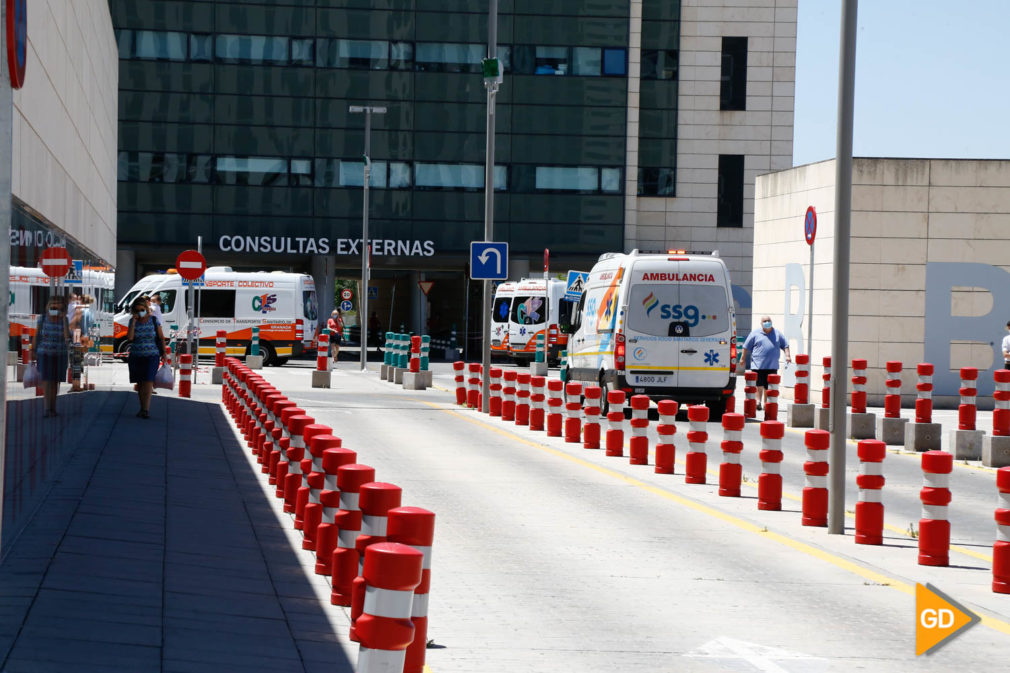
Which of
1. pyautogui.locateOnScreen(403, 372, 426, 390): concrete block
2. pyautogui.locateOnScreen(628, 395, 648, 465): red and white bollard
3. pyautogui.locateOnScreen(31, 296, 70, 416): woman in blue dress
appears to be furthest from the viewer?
pyautogui.locateOnScreen(403, 372, 426, 390): concrete block

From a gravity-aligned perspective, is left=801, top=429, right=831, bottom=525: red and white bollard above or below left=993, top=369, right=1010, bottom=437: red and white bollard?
below

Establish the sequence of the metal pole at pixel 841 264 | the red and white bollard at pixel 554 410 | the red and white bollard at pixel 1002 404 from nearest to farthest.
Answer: the metal pole at pixel 841 264 < the red and white bollard at pixel 1002 404 < the red and white bollard at pixel 554 410

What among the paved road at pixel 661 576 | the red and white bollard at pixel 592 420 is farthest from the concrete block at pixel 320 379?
the paved road at pixel 661 576

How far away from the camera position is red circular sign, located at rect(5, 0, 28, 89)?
733 centimetres

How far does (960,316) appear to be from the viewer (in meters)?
29.8

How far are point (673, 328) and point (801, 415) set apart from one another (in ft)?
8.03

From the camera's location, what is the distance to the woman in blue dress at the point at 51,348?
11422mm

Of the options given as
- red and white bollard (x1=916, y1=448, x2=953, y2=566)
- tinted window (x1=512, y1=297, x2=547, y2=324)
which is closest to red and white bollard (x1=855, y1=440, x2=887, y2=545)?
red and white bollard (x1=916, y1=448, x2=953, y2=566)

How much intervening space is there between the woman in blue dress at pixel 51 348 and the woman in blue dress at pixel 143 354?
745 cm

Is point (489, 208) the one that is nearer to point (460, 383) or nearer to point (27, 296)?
point (460, 383)

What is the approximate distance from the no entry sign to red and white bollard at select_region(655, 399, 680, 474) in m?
6.25

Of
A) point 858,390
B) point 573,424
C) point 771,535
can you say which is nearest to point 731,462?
point 771,535

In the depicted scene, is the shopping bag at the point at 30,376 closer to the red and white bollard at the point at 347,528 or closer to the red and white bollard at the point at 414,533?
the red and white bollard at the point at 347,528

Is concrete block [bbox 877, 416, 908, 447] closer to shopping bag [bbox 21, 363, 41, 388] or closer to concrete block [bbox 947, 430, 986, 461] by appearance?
concrete block [bbox 947, 430, 986, 461]
